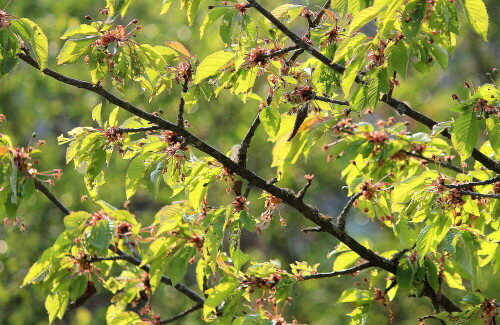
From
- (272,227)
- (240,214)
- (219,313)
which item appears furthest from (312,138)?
(272,227)

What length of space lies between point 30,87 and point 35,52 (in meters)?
7.83

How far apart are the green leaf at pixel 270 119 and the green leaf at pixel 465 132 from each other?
21.0 inches

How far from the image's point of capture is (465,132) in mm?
2062

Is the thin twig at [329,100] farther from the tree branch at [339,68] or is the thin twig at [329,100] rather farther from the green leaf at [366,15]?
the green leaf at [366,15]

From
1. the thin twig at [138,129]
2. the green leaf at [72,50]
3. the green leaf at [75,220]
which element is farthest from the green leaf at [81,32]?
the green leaf at [75,220]

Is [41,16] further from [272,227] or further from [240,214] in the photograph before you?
[240,214]

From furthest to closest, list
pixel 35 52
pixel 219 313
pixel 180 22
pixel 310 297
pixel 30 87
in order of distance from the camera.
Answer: pixel 180 22, pixel 30 87, pixel 310 297, pixel 219 313, pixel 35 52

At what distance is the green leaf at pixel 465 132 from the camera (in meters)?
2.05

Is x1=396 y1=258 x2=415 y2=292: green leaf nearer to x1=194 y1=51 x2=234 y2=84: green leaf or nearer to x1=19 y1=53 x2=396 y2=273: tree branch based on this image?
x1=19 y1=53 x2=396 y2=273: tree branch

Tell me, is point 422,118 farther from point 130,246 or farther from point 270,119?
point 130,246

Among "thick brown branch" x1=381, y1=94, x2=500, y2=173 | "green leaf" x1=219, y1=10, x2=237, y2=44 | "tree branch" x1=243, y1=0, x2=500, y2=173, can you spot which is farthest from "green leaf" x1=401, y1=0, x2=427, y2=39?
"green leaf" x1=219, y1=10, x2=237, y2=44

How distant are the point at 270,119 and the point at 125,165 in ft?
23.7

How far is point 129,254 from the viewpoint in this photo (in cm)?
296

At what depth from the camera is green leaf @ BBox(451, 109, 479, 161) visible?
205 cm
